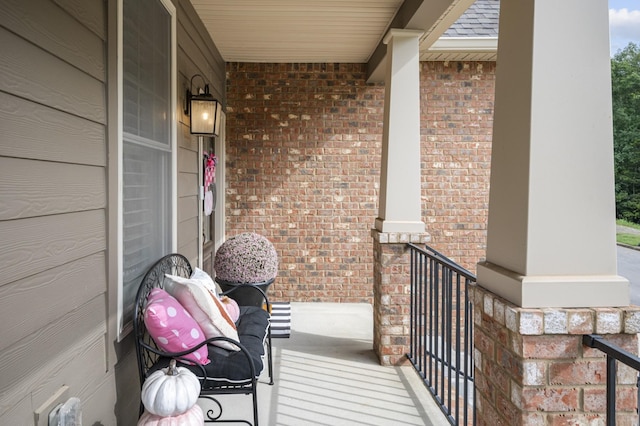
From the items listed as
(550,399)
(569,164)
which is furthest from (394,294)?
(569,164)

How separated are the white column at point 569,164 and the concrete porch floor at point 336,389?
1484 mm

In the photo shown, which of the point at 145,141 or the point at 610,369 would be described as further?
the point at 145,141

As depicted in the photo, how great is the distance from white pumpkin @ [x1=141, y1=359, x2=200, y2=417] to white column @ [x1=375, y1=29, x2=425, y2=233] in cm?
199

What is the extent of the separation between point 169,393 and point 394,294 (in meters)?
2.04

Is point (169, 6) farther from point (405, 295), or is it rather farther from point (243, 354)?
point (405, 295)

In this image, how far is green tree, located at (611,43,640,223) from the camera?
5.67m

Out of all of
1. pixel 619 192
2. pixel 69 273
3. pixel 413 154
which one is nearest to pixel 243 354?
pixel 69 273

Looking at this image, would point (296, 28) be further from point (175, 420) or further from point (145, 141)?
point (175, 420)

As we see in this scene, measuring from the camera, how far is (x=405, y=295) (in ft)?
11.6

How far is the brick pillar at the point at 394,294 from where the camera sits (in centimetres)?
348

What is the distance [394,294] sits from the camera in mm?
3518

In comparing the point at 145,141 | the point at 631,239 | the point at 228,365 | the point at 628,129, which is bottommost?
the point at 228,365

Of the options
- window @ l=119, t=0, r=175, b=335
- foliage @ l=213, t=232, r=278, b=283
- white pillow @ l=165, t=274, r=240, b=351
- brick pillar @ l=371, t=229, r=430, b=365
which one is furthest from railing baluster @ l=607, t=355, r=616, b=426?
foliage @ l=213, t=232, r=278, b=283

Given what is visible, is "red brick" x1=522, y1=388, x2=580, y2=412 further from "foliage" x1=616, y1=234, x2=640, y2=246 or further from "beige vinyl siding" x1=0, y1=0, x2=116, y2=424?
"foliage" x1=616, y1=234, x2=640, y2=246
